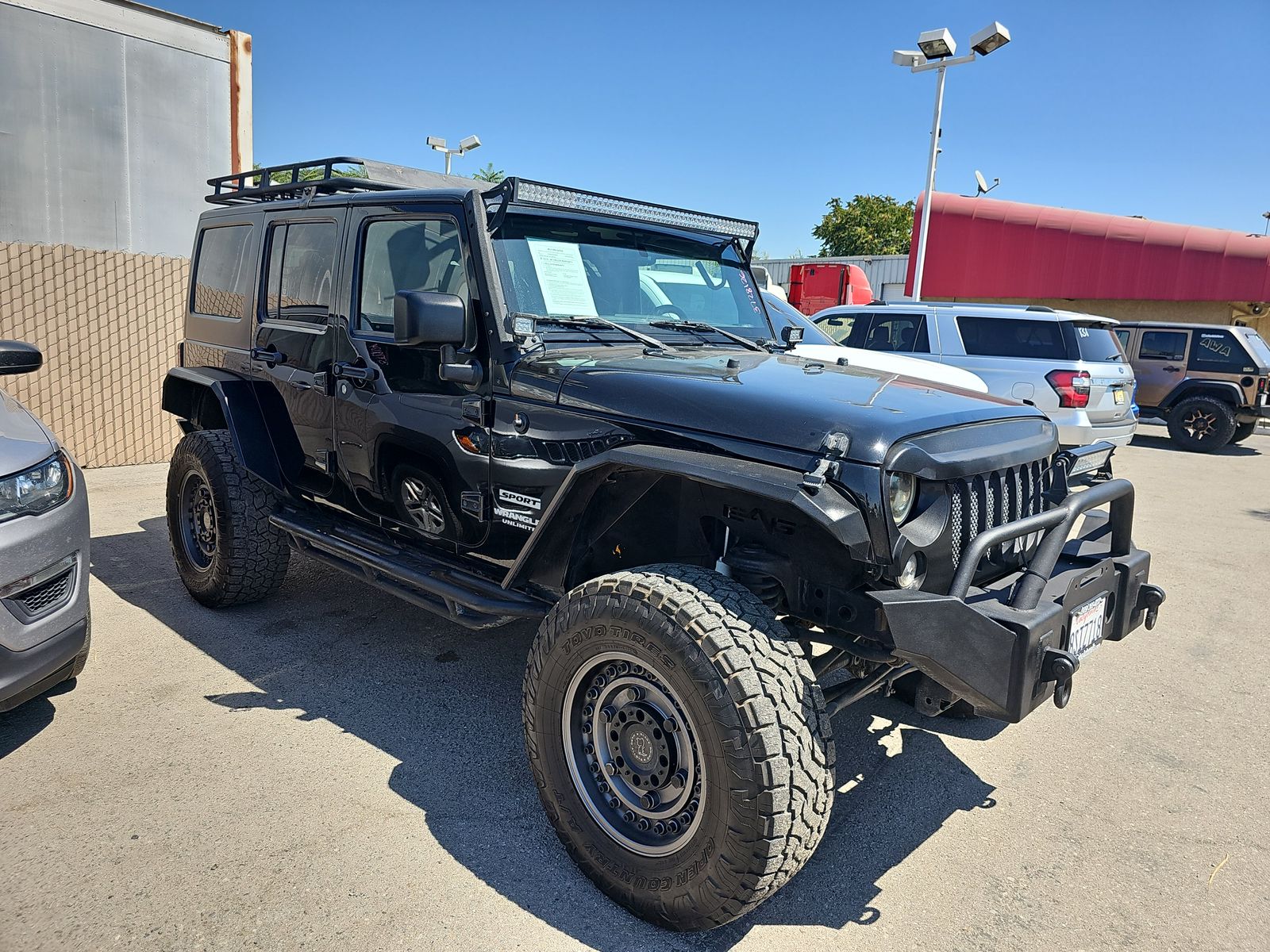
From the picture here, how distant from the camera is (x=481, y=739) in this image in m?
3.56

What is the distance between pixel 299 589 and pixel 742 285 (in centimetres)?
312

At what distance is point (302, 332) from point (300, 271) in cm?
32

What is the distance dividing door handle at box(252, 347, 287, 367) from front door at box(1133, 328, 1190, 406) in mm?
13702

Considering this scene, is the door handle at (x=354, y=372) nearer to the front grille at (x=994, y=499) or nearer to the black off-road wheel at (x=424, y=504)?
the black off-road wheel at (x=424, y=504)

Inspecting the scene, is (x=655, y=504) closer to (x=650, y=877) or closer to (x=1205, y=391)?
(x=650, y=877)

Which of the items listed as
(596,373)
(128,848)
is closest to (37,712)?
(128,848)

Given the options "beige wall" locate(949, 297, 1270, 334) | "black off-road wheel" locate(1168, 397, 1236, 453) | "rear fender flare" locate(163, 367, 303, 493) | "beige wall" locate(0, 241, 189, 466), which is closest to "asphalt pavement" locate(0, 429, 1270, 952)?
"rear fender flare" locate(163, 367, 303, 493)

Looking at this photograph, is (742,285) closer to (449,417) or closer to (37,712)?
(449,417)

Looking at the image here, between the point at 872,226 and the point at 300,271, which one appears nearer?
the point at 300,271

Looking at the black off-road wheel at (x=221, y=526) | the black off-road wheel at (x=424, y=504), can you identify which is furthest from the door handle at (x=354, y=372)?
the black off-road wheel at (x=221, y=526)

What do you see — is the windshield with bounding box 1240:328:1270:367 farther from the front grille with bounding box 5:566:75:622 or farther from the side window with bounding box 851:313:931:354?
the front grille with bounding box 5:566:75:622

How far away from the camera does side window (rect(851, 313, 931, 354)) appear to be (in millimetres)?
10086

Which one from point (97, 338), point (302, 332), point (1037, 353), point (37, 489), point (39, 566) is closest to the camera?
point (39, 566)

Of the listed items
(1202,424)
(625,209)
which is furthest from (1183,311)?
(625,209)
